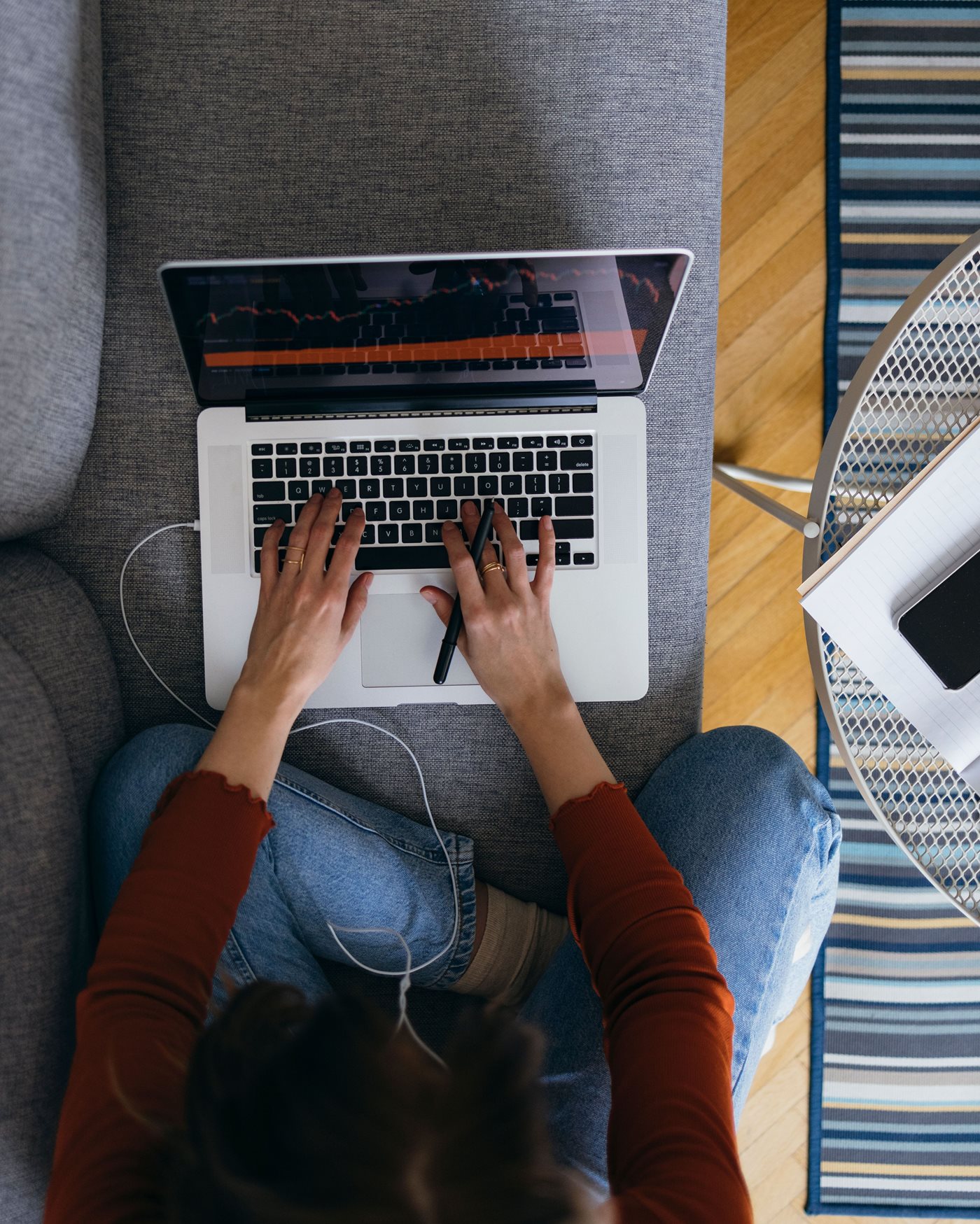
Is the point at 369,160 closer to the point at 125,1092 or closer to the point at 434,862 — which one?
the point at 434,862

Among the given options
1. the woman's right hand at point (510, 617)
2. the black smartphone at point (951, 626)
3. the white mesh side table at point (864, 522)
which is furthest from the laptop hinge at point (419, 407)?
the black smartphone at point (951, 626)

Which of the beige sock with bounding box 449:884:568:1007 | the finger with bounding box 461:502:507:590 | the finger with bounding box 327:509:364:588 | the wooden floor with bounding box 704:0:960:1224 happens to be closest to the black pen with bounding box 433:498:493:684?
the finger with bounding box 461:502:507:590

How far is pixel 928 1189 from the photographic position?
128 cm

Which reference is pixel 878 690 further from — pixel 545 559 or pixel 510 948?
pixel 510 948

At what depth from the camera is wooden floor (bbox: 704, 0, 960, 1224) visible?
50.9 inches

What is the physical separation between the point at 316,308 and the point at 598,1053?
2.51ft

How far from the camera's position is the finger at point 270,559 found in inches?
32.9

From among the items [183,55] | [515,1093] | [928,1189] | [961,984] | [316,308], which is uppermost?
[183,55]

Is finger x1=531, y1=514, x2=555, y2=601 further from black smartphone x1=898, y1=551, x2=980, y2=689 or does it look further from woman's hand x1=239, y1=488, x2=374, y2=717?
black smartphone x1=898, y1=551, x2=980, y2=689

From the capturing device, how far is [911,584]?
2.46 feet

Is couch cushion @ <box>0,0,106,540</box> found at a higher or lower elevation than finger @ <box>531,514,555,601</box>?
higher

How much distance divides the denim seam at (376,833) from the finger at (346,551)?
0.22 m

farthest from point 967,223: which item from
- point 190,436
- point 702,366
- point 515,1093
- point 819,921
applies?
point 515,1093

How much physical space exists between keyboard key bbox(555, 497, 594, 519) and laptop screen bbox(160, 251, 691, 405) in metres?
0.12
